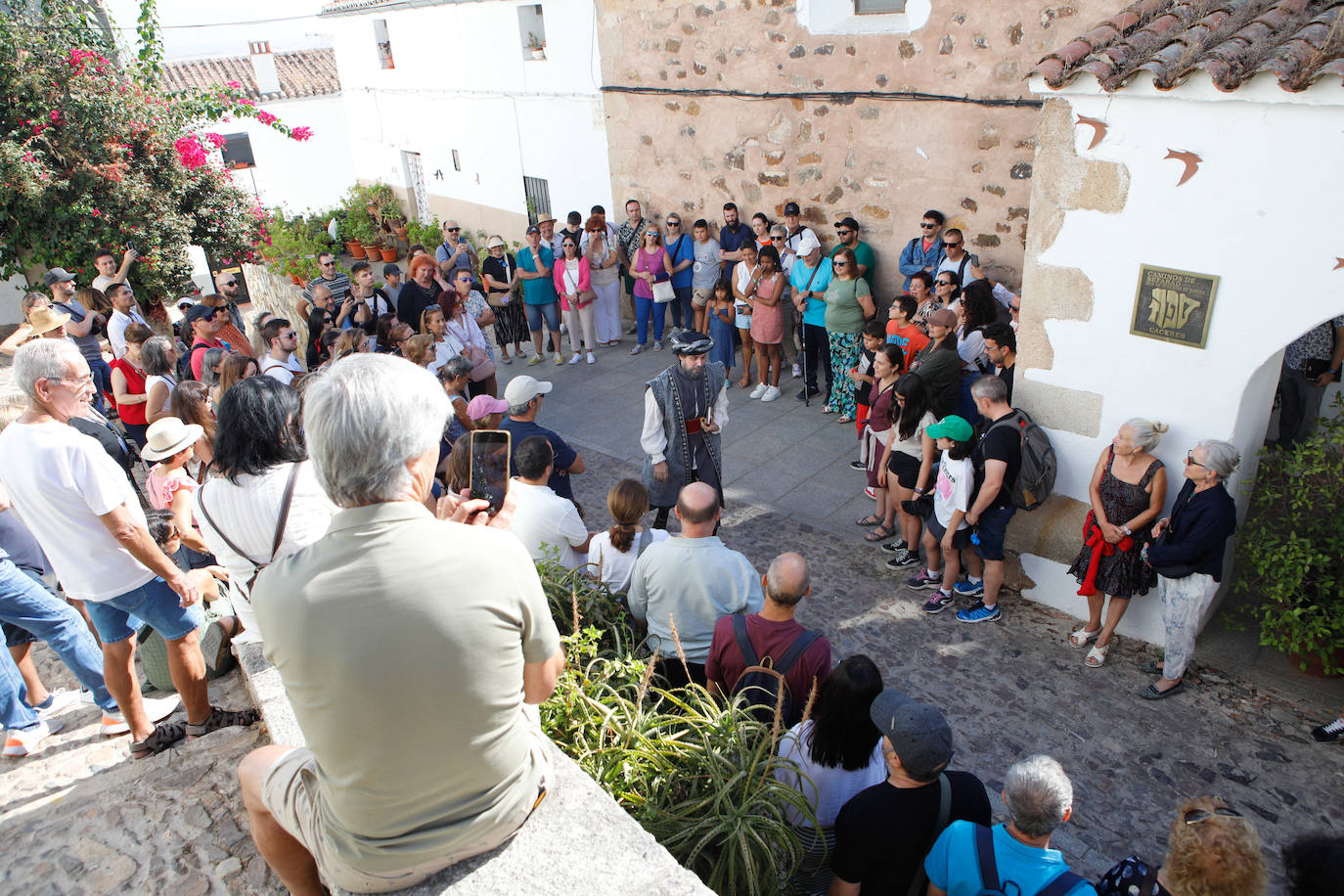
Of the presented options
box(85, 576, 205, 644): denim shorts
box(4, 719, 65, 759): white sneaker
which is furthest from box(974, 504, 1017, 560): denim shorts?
box(4, 719, 65, 759): white sneaker

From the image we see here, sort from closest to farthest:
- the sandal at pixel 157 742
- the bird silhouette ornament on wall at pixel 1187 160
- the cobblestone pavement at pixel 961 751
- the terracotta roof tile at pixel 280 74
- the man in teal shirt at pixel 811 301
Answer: the cobblestone pavement at pixel 961 751
the sandal at pixel 157 742
the bird silhouette ornament on wall at pixel 1187 160
the man in teal shirt at pixel 811 301
the terracotta roof tile at pixel 280 74

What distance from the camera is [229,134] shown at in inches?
961

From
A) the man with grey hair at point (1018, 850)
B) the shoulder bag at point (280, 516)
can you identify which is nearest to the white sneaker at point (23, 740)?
the shoulder bag at point (280, 516)

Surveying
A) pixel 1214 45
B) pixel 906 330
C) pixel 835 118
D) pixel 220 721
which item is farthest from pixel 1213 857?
pixel 835 118

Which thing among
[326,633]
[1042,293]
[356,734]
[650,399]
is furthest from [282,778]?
[1042,293]

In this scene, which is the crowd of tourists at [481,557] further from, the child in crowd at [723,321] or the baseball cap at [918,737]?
the child in crowd at [723,321]

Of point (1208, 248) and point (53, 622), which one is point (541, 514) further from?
point (1208, 248)

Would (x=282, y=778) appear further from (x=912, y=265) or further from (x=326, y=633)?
(x=912, y=265)

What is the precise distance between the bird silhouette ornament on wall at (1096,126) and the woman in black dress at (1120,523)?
4.82ft

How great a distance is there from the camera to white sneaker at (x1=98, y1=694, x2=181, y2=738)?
4023mm

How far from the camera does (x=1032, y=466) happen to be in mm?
5039

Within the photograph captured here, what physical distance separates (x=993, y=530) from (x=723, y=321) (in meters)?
4.55

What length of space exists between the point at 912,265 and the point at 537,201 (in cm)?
710

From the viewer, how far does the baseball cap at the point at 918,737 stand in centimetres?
259
